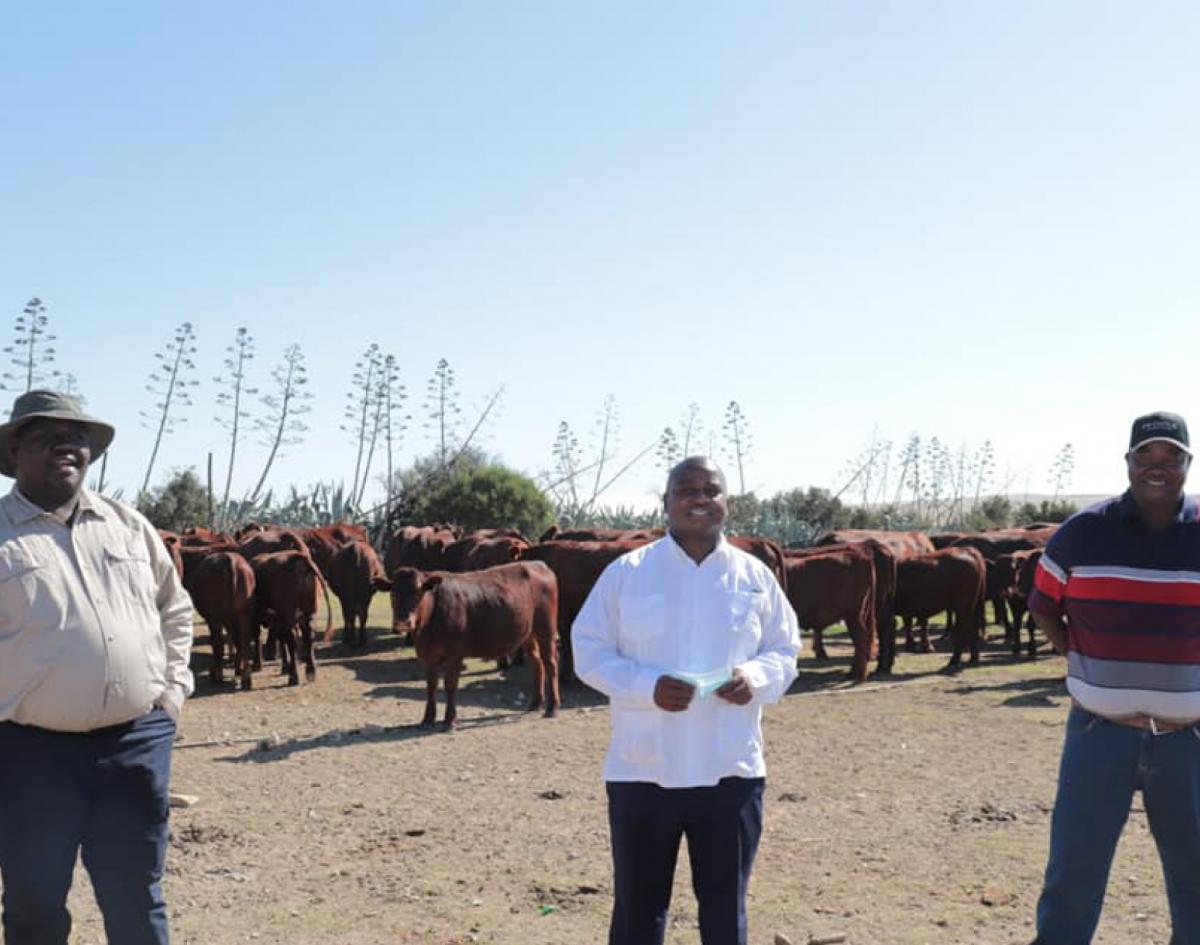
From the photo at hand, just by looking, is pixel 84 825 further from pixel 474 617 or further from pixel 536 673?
pixel 536 673

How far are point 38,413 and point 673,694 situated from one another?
7.65 feet

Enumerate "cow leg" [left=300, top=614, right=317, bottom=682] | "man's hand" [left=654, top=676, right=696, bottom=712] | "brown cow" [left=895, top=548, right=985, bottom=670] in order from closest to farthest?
1. "man's hand" [left=654, top=676, right=696, bottom=712]
2. "cow leg" [left=300, top=614, right=317, bottom=682]
3. "brown cow" [left=895, top=548, right=985, bottom=670]

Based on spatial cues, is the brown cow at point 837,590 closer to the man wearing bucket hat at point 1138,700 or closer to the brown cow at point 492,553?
the brown cow at point 492,553

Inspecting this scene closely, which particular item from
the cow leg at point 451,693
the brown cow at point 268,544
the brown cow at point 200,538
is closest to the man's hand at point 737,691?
the cow leg at point 451,693

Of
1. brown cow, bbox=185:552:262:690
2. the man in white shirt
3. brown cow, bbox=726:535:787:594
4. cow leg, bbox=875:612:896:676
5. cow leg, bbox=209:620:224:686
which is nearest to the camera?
the man in white shirt

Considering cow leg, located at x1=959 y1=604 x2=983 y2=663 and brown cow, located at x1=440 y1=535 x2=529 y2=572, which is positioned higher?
brown cow, located at x1=440 y1=535 x2=529 y2=572

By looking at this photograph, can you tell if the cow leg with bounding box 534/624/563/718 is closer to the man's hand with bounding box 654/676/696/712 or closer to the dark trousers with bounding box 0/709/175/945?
the dark trousers with bounding box 0/709/175/945

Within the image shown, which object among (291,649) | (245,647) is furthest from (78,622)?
(291,649)

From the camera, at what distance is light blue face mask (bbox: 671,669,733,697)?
3.85 m

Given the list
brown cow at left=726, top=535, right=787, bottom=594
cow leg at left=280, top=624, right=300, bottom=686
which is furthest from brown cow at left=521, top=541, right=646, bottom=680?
cow leg at left=280, top=624, right=300, bottom=686

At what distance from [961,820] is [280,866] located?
13.9 ft

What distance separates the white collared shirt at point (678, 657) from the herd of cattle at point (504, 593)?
22.8 feet

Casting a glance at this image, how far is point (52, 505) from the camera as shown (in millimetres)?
4129

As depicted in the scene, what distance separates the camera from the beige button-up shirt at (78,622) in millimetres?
3906
